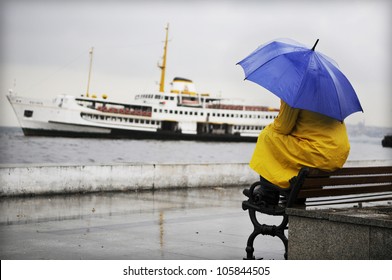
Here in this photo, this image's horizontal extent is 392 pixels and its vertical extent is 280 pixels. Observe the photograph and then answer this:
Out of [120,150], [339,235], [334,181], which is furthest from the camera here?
[120,150]

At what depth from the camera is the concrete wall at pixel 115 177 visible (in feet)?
27.6

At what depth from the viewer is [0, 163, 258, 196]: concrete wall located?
27.6ft

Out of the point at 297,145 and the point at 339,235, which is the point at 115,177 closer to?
the point at 297,145

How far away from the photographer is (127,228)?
629 centimetres

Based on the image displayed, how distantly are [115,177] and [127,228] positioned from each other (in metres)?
3.26

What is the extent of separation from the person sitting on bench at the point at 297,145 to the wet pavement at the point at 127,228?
75 centimetres

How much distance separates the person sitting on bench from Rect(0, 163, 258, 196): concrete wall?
4455mm

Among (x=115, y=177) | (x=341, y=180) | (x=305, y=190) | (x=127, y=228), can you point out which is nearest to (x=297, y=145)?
(x=305, y=190)

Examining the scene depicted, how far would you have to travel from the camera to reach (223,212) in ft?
25.5

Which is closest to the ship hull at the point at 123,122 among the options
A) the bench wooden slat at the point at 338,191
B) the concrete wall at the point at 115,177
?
the concrete wall at the point at 115,177

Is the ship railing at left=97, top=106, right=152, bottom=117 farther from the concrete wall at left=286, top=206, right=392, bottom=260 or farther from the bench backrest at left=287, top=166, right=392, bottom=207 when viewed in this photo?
the concrete wall at left=286, top=206, right=392, bottom=260

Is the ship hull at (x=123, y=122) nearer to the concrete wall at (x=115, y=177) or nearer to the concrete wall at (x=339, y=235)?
the concrete wall at (x=115, y=177)
